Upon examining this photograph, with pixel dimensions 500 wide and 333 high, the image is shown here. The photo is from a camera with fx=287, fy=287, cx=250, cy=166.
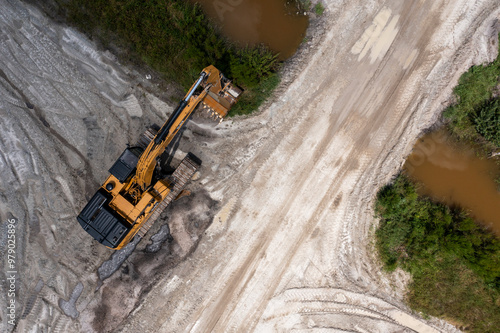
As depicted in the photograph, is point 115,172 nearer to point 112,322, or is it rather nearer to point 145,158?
point 145,158

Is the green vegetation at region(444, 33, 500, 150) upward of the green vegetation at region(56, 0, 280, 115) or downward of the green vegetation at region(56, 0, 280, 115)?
upward

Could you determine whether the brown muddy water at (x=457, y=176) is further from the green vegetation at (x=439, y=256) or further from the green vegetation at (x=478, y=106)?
the green vegetation at (x=478, y=106)

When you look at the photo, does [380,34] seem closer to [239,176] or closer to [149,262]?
[239,176]

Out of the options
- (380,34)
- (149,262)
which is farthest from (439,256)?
(149,262)

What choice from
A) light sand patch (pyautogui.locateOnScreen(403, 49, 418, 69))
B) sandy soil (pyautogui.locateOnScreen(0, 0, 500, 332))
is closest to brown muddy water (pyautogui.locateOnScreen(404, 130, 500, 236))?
sandy soil (pyautogui.locateOnScreen(0, 0, 500, 332))

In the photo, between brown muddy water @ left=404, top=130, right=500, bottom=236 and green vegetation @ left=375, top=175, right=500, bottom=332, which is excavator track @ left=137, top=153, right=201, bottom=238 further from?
brown muddy water @ left=404, top=130, right=500, bottom=236

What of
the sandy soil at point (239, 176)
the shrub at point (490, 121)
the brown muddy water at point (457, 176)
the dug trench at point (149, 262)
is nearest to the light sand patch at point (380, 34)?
the sandy soil at point (239, 176)
